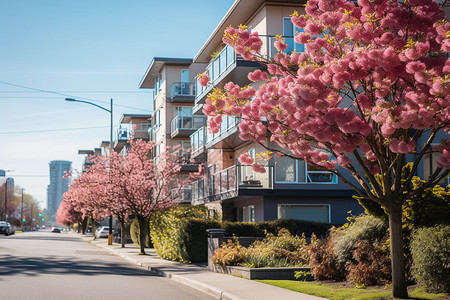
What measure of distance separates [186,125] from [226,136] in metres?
15.8

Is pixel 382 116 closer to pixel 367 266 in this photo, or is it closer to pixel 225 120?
pixel 367 266

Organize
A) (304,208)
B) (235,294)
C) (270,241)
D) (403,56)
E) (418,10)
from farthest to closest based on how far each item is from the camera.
Result: 1. (304,208)
2. (270,241)
3. (235,294)
4. (418,10)
5. (403,56)


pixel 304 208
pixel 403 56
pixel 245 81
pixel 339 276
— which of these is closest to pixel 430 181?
pixel 403 56

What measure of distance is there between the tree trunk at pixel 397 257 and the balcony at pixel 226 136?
57.5 feet

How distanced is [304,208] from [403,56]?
19.2 metres

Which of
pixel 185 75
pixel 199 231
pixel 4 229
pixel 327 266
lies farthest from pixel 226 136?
pixel 4 229

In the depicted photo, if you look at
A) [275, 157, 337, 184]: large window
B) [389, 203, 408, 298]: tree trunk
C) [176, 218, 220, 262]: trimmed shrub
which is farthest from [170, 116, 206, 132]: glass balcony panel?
[389, 203, 408, 298]: tree trunk

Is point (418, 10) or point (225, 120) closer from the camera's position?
point (418, 10)

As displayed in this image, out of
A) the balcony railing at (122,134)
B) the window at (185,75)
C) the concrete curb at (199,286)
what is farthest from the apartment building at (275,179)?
the balcony railing at (122,134)

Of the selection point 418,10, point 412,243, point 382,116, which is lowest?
point 412,243

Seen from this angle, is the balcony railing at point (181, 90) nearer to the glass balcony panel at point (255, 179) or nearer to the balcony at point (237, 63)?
the balcony at point (237, 63)

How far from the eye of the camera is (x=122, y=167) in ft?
112

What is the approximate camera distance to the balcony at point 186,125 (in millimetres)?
45597

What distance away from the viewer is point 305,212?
2820cm
